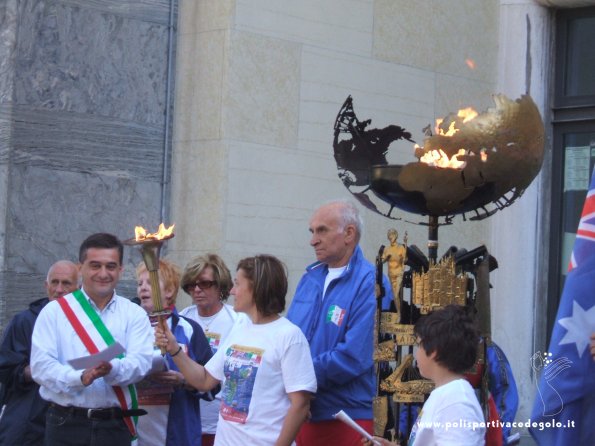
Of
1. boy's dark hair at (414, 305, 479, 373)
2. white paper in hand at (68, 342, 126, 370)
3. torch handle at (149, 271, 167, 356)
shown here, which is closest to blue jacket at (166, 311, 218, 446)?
white paper in hand at (68, 342, 126, 370)

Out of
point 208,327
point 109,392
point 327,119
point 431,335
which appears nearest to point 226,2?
point 327,119

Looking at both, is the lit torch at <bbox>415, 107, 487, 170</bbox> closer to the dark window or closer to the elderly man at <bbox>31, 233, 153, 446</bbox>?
the elderly man at <bbox>31, 233, 153, 446</bbox>

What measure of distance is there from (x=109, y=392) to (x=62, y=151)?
2.80 meters

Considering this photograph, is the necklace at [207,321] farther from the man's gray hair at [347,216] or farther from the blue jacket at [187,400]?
the man's gray hair at [347,216]

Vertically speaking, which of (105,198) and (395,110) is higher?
(395,110)

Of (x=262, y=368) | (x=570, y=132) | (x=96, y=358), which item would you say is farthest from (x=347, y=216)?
(x=570, y=132)

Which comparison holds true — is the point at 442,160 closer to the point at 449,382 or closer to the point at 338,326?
the point at 338,326

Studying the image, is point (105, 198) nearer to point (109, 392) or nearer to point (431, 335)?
point (109, 392)

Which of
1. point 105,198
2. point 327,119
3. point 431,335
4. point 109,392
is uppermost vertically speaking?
point 327,119

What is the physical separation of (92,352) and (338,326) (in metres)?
1.23

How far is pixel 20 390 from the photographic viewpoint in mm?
7703

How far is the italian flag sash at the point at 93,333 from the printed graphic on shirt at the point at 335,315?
1054mm

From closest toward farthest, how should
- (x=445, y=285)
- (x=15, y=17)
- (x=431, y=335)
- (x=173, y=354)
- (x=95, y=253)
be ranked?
(x=431, y=335), (x=445, y=285), (x=173, y=354), (x=95, y=253), (x=15, y=17)

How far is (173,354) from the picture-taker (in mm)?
6441
